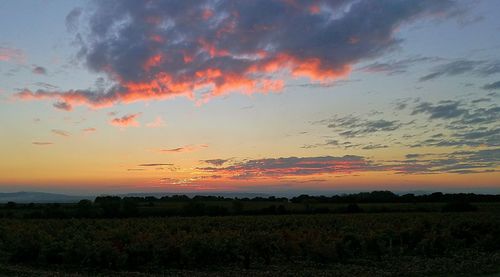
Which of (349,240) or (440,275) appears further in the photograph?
A: (349,240)

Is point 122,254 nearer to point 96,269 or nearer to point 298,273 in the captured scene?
point 96,269

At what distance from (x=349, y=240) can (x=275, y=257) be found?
403 cm

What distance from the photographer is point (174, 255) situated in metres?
19.2

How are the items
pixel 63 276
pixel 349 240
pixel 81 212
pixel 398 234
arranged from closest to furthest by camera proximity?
pixel 63 276, pixel 349 240, pixel 398 234, pixel 81 212

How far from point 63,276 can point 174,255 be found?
460 centimetres

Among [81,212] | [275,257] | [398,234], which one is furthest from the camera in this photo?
[81,212]

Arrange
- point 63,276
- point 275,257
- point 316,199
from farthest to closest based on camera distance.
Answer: point 316,199
point 275,257
point 63,276

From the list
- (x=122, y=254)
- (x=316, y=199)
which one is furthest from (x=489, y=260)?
(x=316, y=199)

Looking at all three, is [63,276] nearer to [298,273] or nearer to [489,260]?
[298,273]

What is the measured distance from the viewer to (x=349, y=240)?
75.3 ft

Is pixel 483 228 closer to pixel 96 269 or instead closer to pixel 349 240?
pixel 349 240

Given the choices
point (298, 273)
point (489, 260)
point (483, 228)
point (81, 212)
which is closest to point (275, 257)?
point (298, 273)

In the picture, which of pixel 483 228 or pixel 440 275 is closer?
pixel 440 275

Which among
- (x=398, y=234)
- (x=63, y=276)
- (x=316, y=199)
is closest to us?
(x=63, y=276)
